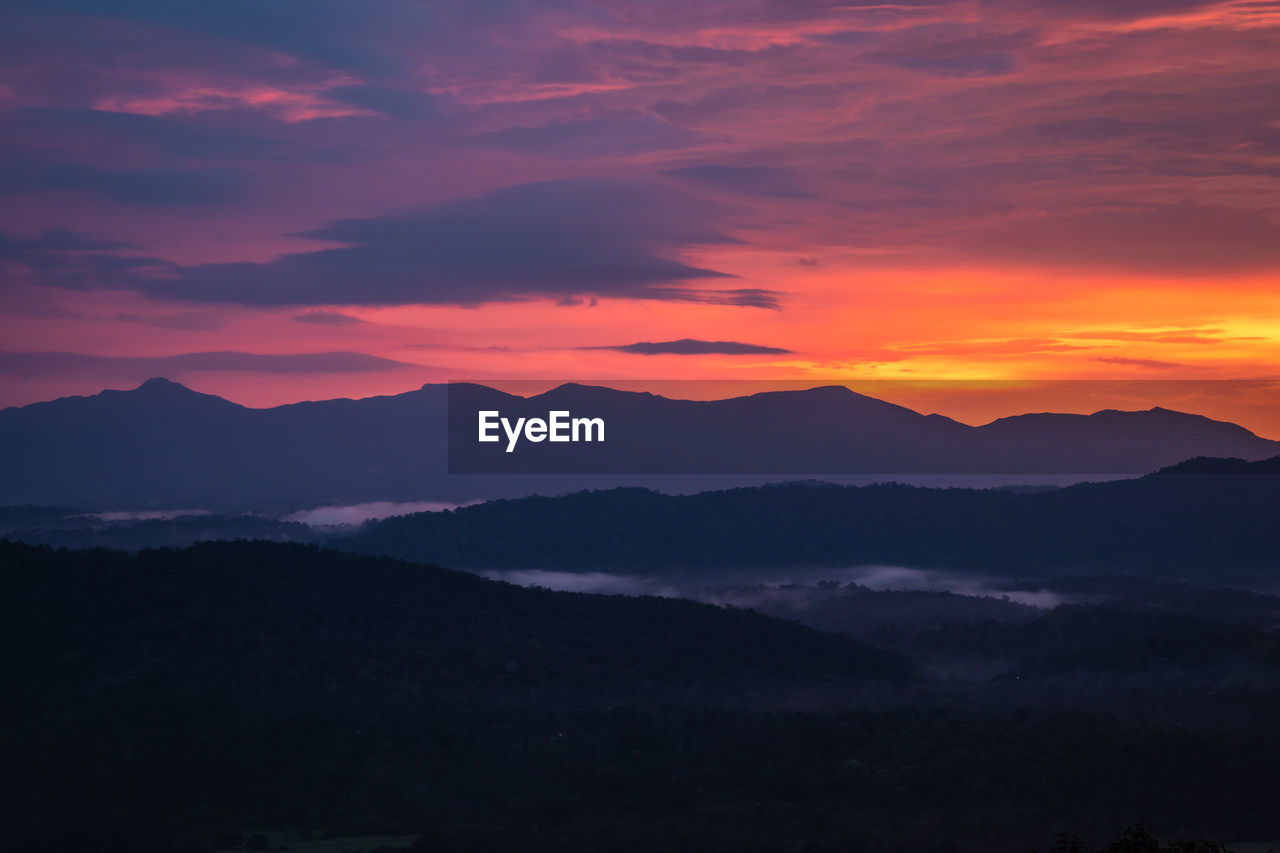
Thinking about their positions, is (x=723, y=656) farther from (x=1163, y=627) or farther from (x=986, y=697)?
(x=1163, y=627)

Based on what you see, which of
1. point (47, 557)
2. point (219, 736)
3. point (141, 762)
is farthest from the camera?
point (47, 557)

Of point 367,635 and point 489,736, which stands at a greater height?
point 367,635

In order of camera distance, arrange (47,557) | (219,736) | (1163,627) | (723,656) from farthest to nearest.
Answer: (1163,627) → (723,656) → (47,557) → (219,736)

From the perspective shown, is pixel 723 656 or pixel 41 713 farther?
pixel 723 656

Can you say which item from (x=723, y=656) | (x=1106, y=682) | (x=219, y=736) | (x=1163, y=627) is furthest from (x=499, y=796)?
(x=1163, y=627)

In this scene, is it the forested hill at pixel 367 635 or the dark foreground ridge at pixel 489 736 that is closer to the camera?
the dark foreground ridge at pixel 489 736

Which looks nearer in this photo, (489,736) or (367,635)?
(489,736)

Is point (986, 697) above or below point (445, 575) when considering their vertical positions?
below

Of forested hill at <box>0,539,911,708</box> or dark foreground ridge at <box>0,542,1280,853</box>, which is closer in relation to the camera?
dark foreground ridge at <box>0,542,1280,853</box>
